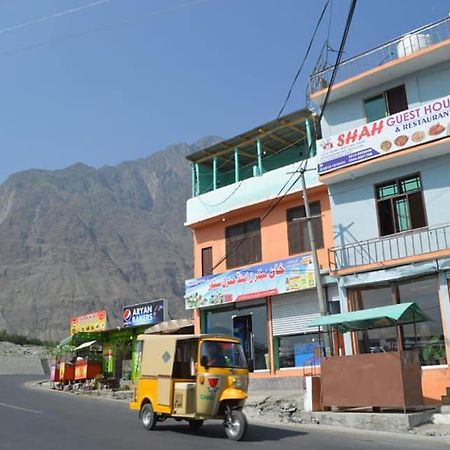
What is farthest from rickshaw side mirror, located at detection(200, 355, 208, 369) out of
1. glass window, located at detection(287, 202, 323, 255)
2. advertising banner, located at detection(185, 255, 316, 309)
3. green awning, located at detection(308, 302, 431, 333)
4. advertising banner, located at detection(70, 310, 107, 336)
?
advertising banner, located at detection(70, 310, 107, 336)

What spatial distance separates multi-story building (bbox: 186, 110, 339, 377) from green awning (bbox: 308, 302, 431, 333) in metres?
4.18

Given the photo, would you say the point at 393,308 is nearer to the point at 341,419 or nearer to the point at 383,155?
the point at 341,419

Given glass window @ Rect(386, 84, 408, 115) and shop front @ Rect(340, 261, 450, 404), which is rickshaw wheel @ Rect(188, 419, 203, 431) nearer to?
shop front @ Rect(340, 261, 450, 404)

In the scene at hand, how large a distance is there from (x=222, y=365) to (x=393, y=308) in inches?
217

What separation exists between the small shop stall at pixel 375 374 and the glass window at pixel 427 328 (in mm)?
1448

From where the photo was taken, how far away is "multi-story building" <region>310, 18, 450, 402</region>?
17.8 metres

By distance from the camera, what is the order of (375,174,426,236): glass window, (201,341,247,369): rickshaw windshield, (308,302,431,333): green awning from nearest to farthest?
(201,341,247,369): rickshaw windshield, (308,302,431,333): green awning, (375,174,426,236): glass window

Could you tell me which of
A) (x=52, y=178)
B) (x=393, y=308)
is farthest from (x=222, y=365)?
(x=52, y=178)

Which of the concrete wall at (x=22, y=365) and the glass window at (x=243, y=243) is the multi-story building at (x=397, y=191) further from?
the concrete wall at (x=22, y=365)

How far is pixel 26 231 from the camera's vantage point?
458 ft

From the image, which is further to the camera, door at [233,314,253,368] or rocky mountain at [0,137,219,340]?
rocky mountain at [0,137,219,340]

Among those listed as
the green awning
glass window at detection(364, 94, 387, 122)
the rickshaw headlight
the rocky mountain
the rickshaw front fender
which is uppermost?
the rocky mountain

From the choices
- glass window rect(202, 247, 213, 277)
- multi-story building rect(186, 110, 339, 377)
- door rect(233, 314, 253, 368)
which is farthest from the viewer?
glass window rect(202, 247, 213, 277)

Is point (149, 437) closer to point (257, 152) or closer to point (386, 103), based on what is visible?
point (386, 103)
